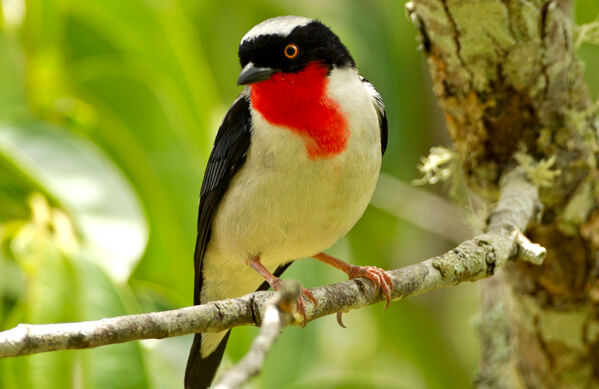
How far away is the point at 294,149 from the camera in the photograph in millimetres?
3215

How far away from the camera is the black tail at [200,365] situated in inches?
154

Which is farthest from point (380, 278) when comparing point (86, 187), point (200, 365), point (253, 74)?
point (86, 187)

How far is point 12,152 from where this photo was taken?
3.57 metres

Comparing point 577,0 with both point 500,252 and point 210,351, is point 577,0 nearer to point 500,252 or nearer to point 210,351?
point 500,252

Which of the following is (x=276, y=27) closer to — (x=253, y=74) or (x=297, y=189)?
(x=253, y=74)

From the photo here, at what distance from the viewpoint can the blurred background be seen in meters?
3.22

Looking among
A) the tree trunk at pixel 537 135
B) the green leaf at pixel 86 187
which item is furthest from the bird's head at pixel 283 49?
the green leaf at pixel 86 187

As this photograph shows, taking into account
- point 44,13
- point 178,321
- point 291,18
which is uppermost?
point 44,13

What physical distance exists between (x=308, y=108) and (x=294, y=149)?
0.65 feet

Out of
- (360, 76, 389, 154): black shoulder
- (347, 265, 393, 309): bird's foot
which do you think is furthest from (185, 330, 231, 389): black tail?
(360, 76, 389, 154): black shoulder

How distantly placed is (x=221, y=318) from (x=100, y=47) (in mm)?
3119

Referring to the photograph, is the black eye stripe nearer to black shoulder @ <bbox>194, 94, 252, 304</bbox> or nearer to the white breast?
the white breast

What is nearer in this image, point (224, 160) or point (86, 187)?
point (224, 160)

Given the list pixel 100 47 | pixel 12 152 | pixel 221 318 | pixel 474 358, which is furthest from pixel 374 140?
pixel 474 358
